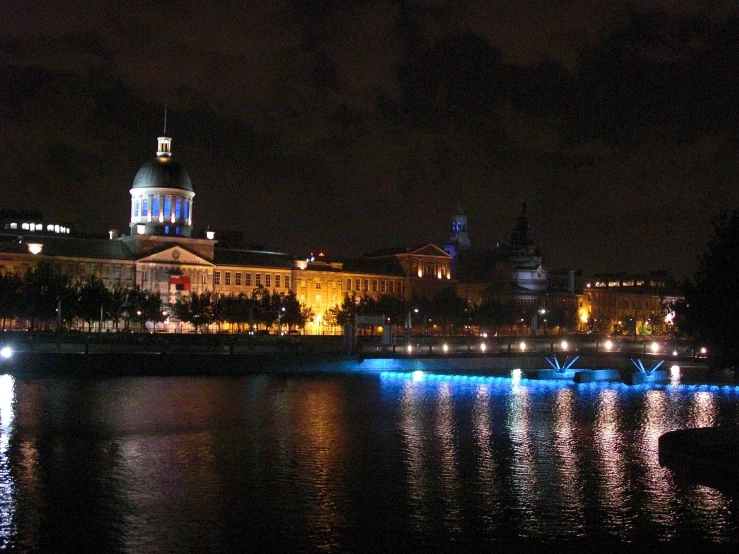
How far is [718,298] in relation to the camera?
1319 inches

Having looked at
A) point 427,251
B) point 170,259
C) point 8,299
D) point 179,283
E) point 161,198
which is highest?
point 161,198

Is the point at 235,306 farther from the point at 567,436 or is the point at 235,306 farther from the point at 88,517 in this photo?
the point at 88,517

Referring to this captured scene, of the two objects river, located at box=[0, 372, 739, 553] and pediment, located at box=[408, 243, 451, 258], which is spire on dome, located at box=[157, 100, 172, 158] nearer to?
pediment, located at box=[408, 243, 451, 258]

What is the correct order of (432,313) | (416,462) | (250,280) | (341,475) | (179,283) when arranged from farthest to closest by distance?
(250,280)
(432,313)
(179,283)
(416,462)
(341,475)

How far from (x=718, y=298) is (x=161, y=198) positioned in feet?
338

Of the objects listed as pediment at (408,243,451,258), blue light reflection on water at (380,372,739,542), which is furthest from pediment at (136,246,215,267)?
blue light reflection on water at (380,372,739,542)

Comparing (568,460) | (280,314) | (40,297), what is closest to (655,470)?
(568,460)

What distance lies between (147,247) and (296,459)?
99.7 meters

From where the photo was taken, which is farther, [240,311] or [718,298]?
[240,311]

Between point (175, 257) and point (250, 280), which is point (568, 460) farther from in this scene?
point (250, 280)

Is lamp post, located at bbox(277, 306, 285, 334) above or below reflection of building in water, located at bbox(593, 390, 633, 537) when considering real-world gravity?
above

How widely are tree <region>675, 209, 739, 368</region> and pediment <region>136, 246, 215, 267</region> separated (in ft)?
328

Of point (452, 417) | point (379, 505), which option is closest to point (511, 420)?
point (452, 417)

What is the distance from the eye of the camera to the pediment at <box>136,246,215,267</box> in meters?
129
